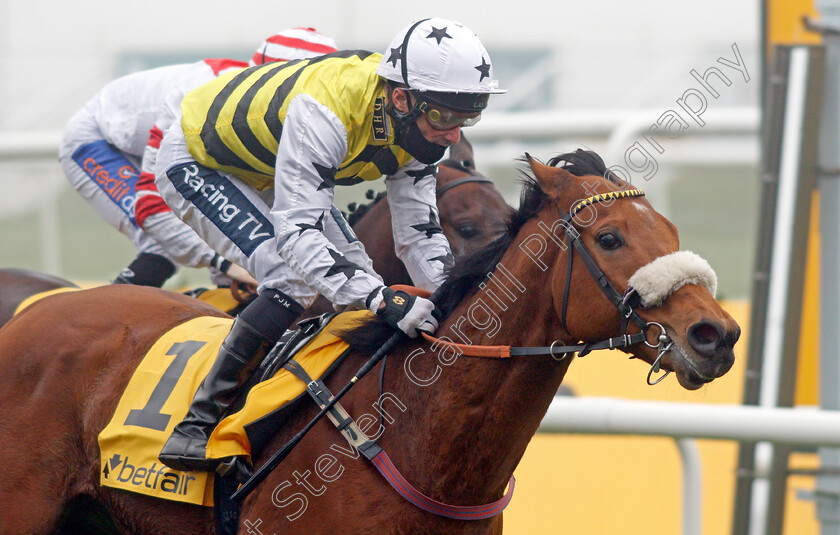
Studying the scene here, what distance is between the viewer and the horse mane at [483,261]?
2.45 m

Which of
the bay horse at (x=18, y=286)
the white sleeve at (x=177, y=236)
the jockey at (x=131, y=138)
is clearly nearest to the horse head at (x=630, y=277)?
the white sleeve at (x=177, y=236)

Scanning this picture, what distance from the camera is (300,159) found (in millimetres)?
2650

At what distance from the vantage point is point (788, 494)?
3922 mm

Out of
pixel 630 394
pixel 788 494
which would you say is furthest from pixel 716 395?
pixel 788 494

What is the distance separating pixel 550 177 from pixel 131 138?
247 centimetres

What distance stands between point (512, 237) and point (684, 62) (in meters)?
6.54

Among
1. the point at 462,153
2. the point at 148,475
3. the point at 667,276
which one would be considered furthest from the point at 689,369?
the point at 462,153

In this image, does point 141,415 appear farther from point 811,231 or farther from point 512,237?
point 811,231

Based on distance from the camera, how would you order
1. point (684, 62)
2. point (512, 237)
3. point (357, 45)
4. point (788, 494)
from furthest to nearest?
1. point (684, 62)
2. point (357, 45)
3. point (788, 494)
4. point (512, 237)

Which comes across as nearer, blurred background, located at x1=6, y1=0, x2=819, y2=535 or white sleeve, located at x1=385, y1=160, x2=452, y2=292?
white sleeve, located at x1=385, y1=160, x2=452, y2=292

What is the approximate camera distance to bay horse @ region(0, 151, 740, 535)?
84.9 inches

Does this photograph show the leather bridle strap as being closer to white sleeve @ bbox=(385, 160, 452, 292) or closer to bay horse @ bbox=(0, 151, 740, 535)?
bay horse @ bbox=(0, 151, 740, 535)

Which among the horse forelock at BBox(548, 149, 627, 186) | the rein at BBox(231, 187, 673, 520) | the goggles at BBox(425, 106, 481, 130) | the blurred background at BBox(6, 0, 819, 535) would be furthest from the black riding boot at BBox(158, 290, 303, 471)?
the blurred background at BBox(6, 0, 819, 535)

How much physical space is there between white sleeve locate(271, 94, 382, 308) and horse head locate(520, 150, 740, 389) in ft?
1.65
